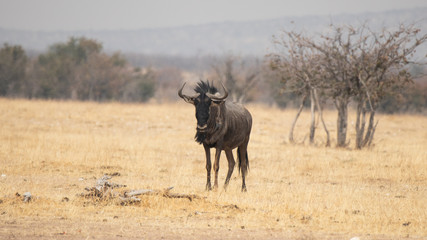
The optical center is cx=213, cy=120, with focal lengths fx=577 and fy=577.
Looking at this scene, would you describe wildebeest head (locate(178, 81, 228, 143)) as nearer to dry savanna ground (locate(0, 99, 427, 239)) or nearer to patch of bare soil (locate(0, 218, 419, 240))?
dry savanna ground (locate(0, 99, 427, 239))

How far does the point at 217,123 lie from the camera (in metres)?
11.5

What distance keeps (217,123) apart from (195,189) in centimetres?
147

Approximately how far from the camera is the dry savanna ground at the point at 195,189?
8.34m

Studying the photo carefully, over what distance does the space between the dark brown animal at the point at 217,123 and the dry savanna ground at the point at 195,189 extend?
820mm

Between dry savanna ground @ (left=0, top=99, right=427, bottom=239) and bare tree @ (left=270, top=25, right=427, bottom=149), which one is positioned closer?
dry savanna ground @ (left=0, top=99, right=427, bottom=239)

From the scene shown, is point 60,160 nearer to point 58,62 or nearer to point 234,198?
point 234,198

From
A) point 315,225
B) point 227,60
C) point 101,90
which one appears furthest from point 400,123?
point 315,225

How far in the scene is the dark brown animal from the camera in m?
11.1

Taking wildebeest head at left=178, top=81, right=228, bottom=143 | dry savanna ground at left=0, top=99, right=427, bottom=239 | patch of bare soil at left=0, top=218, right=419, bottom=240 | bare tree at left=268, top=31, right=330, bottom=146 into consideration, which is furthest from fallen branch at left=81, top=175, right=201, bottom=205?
bare tree at left=268, top=31, right=330, bottom=146

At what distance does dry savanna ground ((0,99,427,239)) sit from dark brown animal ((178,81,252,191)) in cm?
82

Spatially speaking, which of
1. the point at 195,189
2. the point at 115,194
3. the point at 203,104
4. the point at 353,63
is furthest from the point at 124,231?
the point at 353,63

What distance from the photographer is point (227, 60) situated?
143 feet

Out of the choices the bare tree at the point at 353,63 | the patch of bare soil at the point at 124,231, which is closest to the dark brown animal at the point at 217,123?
the patch of bare soil at the point at 124,231

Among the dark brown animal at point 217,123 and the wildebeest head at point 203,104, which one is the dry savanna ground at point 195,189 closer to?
the dark brown animal at point 217,123
